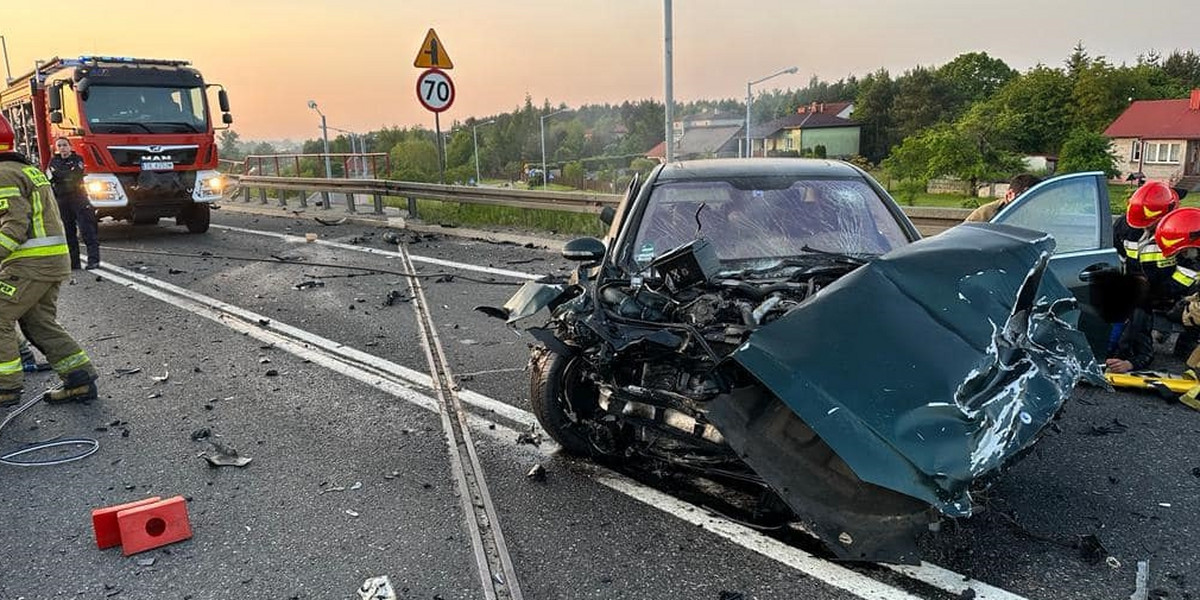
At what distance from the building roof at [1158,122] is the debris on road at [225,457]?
41.4 metres

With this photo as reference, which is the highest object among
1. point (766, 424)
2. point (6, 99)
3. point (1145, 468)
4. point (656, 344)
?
point (6, 99)

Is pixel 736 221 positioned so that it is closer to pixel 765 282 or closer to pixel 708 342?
pixel 765 282

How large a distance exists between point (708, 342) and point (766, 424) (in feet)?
1.42

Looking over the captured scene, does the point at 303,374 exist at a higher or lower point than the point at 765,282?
lower

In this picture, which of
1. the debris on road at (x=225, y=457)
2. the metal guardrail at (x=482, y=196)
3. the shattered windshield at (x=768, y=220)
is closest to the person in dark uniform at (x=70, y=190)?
the metal guardrail at (x=482, y=196)

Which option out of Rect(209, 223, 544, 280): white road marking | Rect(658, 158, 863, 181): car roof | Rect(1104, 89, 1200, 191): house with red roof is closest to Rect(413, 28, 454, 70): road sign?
Rect(209, 223, 544, 280): white road marking

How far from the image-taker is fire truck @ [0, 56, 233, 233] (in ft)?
41.9

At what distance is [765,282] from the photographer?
368 centimetres

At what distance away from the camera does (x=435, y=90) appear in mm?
13625

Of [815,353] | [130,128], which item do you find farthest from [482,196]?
[815,353]

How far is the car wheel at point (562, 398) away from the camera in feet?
13.2

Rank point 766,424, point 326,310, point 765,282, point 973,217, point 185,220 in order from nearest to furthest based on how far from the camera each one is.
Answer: point 766,424, point 765,282, point 973,217, point 326,310, point 185,220

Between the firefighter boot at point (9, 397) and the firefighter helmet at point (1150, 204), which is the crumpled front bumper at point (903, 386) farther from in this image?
the firefighter boot at point (9, 397)

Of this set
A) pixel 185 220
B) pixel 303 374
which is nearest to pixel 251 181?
pixel 185 220
